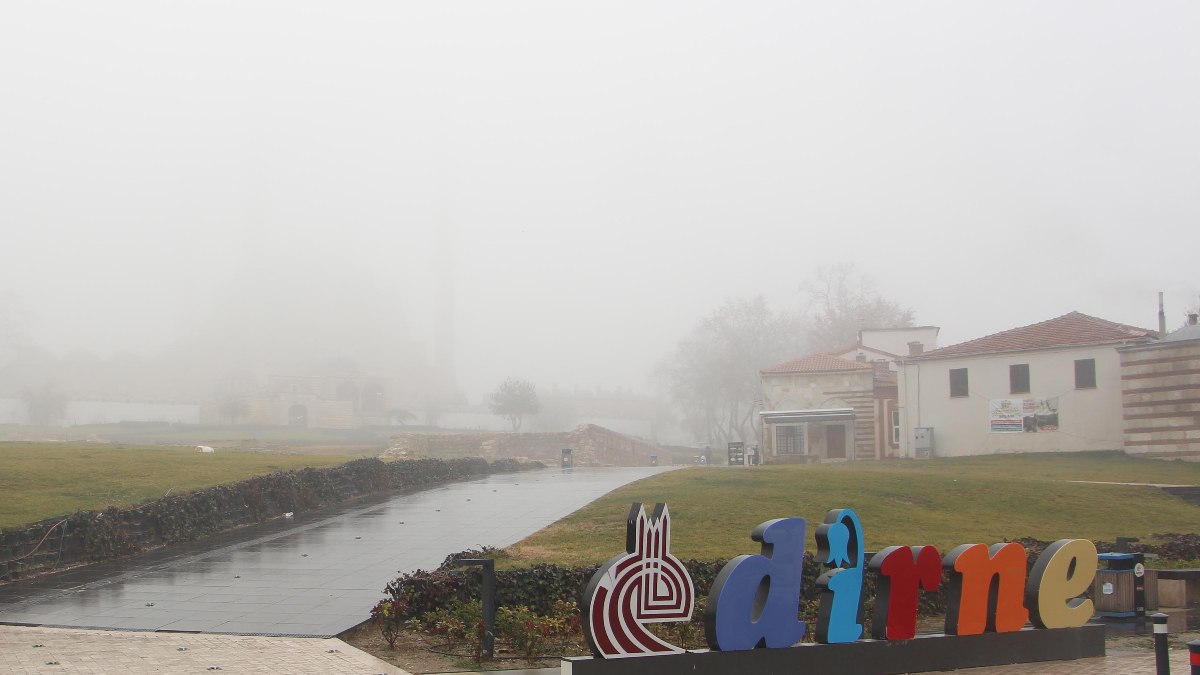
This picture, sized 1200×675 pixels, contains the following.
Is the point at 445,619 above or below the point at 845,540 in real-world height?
below

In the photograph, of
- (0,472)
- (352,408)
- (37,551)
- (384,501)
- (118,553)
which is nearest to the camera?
(37,551)

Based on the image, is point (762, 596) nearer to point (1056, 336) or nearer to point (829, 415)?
point (1056, 336)

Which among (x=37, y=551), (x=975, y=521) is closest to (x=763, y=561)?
(x=37, y=551)

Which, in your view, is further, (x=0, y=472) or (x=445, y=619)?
(x=0, y=472)

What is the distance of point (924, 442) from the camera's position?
43.4 meters

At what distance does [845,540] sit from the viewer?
9.77 m

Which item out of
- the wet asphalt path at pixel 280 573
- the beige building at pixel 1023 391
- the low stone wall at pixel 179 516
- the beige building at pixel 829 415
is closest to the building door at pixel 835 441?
the beige building at pixel 829 415

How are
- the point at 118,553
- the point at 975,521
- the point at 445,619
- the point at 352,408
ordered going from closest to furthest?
the point at 445,619
the point at 118,553
the point at 975,521
the point at 352,408

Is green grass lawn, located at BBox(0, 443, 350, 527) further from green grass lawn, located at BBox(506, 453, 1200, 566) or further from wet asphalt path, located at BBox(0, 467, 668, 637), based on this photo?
green grass lawn, located at BBox(506, 453, 1200, 566)

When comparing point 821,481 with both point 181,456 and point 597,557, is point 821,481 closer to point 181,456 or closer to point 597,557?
point 597,557

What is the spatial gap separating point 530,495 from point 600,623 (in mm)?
17770

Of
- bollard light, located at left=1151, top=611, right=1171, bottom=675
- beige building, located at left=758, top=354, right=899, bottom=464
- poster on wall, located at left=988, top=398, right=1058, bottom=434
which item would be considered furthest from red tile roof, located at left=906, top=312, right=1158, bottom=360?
bollard light, located at left=1151, top=611, right=1171, bottom=675

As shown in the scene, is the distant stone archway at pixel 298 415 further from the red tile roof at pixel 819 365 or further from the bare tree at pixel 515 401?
the red tile roof at pixel 819 365

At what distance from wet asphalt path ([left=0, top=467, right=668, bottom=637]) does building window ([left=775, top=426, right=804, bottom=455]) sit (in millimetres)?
28656
